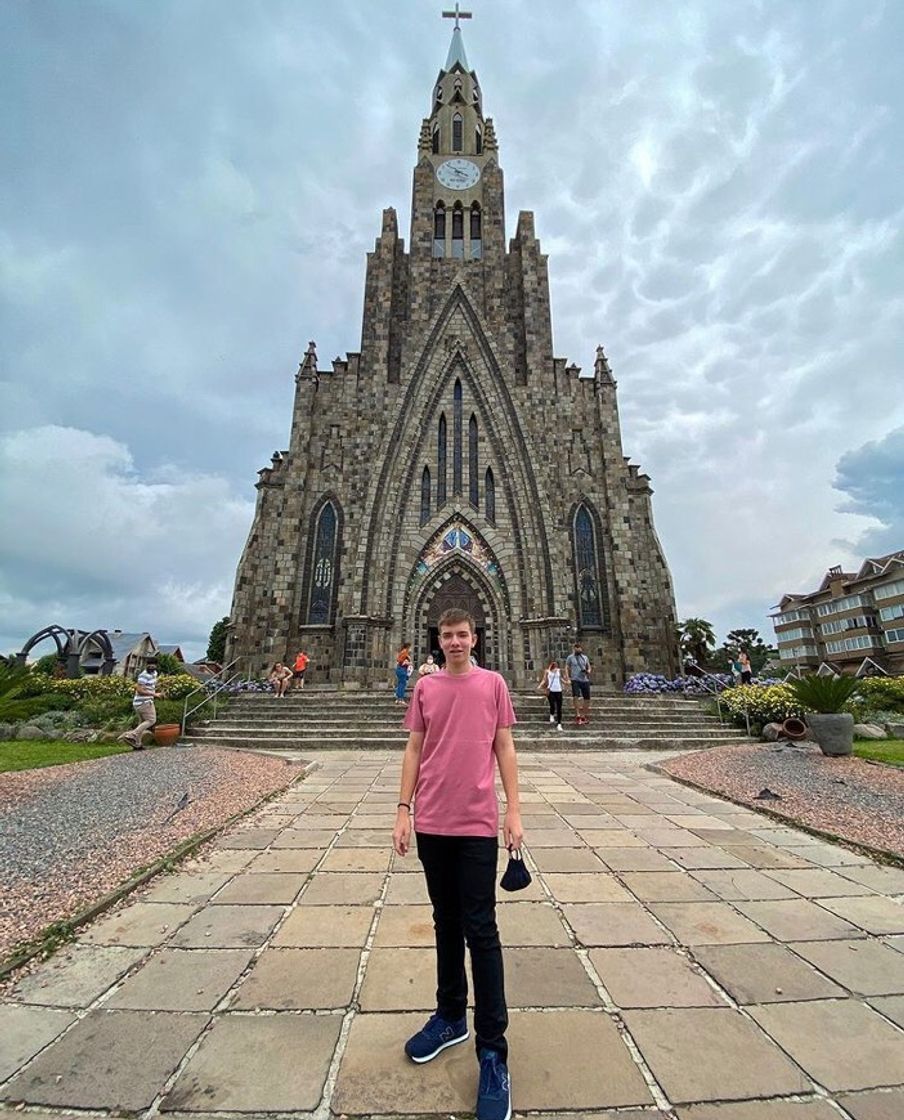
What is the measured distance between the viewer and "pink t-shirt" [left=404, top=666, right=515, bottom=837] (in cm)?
230

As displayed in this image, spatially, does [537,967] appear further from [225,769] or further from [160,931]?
[225,769]

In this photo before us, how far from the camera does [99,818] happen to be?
6.19m

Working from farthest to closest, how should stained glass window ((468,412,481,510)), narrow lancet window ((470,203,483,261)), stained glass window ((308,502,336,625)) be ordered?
1. narrow lancet window ((470,203,483,261))
2. stained glass window ((468,412,481,510))
3. stained glass window ((308,502,336,625))

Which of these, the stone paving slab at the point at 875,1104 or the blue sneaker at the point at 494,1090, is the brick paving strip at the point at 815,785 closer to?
the stone paving slab at the point at 875,1104

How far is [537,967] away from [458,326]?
25.8m

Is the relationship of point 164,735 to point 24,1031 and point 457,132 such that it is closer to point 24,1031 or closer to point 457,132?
point 24,1031

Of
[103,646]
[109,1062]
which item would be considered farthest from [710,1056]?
[103,646]

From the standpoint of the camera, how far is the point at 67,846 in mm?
5230

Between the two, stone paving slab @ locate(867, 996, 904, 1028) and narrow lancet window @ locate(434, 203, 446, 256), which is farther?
narrow lancet window @ locate(434, 203, 446, 256)

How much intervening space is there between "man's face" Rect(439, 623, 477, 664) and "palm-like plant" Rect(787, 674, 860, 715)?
10.4m

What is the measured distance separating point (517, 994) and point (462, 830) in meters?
1.21

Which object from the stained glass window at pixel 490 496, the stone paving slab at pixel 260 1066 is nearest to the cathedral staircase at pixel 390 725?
the stained glass window at pixel 490 496

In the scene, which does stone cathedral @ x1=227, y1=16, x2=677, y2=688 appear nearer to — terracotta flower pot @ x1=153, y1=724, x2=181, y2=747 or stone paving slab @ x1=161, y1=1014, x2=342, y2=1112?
terracotta flower pot @ x1=153, y1=724, x2=181, y2=747

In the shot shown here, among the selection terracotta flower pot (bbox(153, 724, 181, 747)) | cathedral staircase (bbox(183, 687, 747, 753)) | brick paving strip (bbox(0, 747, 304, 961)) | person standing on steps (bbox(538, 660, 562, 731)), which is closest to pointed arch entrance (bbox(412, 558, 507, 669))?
cathedral staircase (bbox(183, 687, 747, 753))
